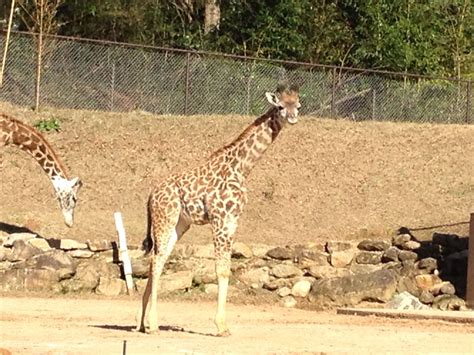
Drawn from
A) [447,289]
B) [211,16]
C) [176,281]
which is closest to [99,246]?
[176,281]

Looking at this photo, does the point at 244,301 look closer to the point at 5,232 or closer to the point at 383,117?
the point at 5,232

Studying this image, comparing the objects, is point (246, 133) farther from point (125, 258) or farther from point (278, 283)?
point (278, 283)

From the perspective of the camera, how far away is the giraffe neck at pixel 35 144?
24.6 metres

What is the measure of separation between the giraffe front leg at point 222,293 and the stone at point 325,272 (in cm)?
708

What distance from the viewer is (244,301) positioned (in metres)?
22.8

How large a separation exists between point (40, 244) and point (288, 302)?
4116mm

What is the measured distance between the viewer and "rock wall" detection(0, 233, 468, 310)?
73.2 feet

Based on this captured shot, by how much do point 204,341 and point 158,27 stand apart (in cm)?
2424

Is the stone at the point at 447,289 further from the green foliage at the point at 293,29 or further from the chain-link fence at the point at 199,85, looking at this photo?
the green foliage at the point at 293,29

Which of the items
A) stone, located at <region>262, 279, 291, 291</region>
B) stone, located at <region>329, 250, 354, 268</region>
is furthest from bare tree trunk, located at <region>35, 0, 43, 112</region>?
stone, located at <region>329, 250, 354, 268</region>

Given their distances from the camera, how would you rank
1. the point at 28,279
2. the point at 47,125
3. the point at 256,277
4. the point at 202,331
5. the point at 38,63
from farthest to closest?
the point at 38,63
the point at 47,125
the point at 256,277
the point at 28,279
the point at 202,331

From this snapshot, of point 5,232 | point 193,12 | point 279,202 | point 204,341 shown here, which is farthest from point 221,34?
point 204,341

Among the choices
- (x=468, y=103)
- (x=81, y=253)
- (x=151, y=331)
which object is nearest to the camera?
(x=151, y=331)

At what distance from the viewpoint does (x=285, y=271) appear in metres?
23.5
